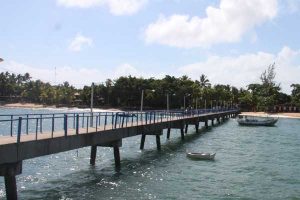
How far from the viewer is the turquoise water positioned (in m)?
26.8

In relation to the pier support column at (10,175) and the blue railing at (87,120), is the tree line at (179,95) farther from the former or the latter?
the pier support column at (10,175)

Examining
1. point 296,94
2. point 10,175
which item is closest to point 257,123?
point 296,94

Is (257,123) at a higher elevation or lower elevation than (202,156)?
higher

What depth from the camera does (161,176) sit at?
3241cm

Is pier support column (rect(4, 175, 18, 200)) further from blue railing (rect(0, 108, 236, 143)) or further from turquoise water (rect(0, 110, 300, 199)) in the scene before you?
turquoise water (rect(0, 110, 300, 199))

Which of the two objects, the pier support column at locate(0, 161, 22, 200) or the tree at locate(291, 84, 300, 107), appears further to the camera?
the tree at locate(291, 84, 300, 107)

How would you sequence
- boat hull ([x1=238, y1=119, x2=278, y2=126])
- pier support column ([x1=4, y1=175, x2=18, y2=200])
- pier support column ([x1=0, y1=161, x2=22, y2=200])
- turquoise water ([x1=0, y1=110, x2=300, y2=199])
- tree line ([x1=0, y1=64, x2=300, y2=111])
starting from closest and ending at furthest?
1. pier support column ([x1=0, y1=161, x2=22, y2=200])
2. pier support column ([x1=4, y1=175, x2=18, y2=200])
3. turquoise water ([x1=0, y1=110, x2=300, y2=199])
4. boat hull ([x1=238, y1=119, x2=278, y2=126])
5. tree line ([x1=0, y1=64, x2=300, y2=111])

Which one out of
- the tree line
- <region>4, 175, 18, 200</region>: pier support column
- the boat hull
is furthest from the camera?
the tree line

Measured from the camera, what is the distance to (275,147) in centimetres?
5556

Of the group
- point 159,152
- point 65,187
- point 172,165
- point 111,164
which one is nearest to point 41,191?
point 65,187

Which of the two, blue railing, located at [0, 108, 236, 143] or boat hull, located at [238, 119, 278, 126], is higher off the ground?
blue railing, located at [0, 108, 236, 143]

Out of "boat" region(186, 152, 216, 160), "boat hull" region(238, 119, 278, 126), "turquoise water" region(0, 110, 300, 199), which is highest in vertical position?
"boat hull" region(238, 119, 278, 126)

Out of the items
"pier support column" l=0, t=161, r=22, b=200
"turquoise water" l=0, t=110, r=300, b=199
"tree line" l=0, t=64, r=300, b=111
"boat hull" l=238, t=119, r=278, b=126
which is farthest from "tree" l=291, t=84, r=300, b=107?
"pier support column" l=0, t=161, r=22, b=200

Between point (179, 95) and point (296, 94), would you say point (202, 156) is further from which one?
point (296, 94)
